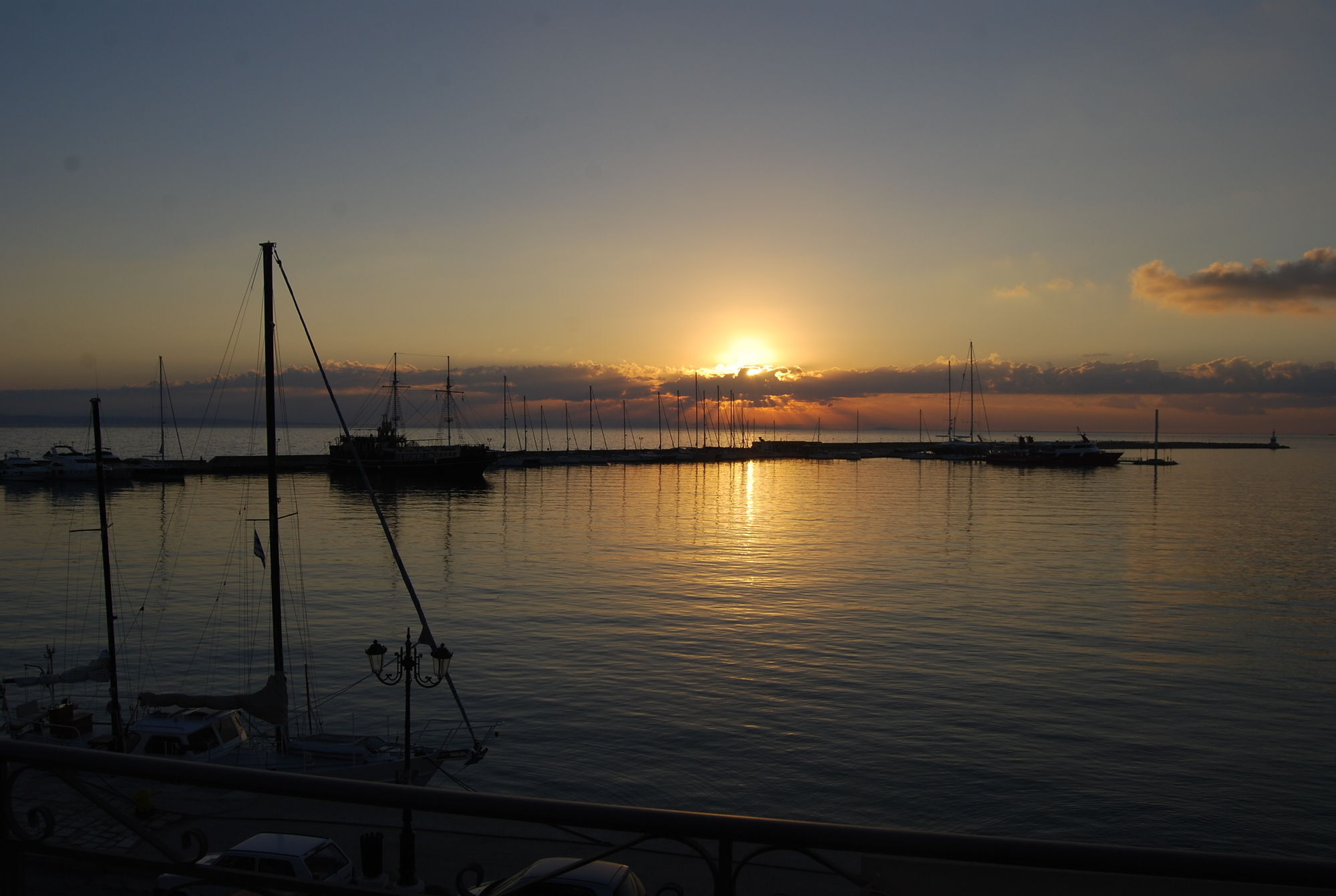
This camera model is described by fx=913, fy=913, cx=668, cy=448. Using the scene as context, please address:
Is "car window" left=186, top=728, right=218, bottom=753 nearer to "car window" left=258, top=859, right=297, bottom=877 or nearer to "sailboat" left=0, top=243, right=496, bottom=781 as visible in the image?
"sailboat" left=0, top=243, right=496, bottom=781

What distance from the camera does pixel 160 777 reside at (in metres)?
3.22

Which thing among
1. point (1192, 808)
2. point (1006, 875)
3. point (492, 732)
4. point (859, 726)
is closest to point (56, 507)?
point (492, 732)

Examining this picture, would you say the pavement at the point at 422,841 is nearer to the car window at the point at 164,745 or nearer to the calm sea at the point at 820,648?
the car window at the point at 164,745

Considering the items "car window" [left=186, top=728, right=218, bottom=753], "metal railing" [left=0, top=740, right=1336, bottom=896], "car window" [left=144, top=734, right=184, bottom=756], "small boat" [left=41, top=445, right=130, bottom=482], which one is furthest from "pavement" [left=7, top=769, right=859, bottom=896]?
"small boat" [left=41, top=445, right=130, bottom=482]

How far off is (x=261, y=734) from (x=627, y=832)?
2400 cm

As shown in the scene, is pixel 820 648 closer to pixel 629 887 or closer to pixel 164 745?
pixel 164 745

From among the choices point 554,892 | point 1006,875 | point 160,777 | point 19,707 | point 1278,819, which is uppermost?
point 160,777

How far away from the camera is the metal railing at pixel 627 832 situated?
2.54 meters

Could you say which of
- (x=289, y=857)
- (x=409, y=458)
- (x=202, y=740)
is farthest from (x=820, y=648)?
(x=409, y=458)

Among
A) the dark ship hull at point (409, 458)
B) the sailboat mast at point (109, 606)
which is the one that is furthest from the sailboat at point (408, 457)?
the sailboat mast at point (109, 606)

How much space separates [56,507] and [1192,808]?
318 feet

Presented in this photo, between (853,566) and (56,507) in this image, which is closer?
(853,566)

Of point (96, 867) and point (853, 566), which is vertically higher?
point (96, 867)

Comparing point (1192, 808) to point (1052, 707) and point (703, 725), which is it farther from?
point (703, 725)
